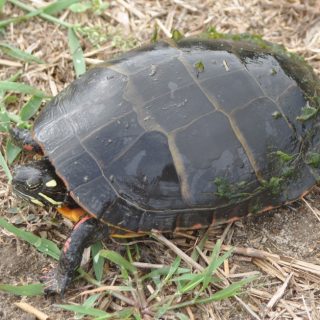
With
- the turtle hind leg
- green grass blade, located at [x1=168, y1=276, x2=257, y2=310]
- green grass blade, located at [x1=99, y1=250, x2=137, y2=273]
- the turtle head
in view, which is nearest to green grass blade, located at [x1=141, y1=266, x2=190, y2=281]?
green grass blade, located at [x1=99, y1=250, x2=137, y2=273]

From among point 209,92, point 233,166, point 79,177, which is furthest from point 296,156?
point 79,177

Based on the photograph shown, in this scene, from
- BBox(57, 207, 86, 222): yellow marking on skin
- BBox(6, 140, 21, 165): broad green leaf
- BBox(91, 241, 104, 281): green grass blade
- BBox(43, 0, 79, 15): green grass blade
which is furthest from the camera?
BBox(43, 0, 79, 15): green grass blade

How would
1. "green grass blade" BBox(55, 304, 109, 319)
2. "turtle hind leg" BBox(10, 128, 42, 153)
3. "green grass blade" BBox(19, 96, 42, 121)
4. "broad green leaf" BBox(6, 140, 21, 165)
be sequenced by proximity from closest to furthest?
1. "green grass blade" BBox(55, 304, 109, 319)
2. "turtle hind leg" BBox(10, 128, 42, 153)
3. "broad green leaf" BBox(6, 140, 21, 165)
4. "green grass blade" BBox(19, 96, 42, 121)

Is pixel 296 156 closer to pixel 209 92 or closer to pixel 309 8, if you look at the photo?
pixel 209 92

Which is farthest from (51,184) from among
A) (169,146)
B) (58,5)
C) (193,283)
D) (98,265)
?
(58,5)

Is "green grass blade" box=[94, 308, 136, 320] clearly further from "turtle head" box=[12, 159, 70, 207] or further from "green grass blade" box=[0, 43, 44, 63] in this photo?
"green grass blade" box=[0, 43, 44, 63]

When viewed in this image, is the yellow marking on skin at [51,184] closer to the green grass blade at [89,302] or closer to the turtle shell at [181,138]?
the turtle shell at [181,138]

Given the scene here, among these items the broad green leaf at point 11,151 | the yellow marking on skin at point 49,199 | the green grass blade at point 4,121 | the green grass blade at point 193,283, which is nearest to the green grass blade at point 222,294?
the green grass blade at point 193,283
